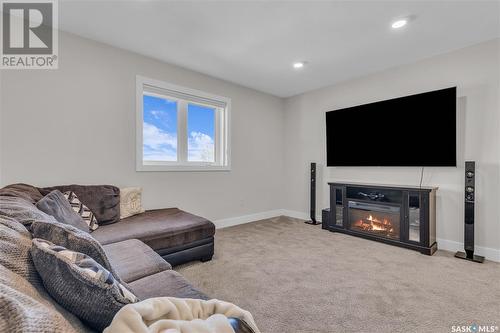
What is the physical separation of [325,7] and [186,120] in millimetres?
2287

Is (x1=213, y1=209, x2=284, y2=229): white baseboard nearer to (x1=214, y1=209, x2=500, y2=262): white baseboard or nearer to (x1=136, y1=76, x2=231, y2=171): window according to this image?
(x1=214, y1=209, x2=500, y2=262): white baseboard

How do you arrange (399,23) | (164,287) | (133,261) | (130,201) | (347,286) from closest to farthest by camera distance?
1. (164,287)
2. (133,261)
3. (347,286)
4. (399,23)
5. (130,201)

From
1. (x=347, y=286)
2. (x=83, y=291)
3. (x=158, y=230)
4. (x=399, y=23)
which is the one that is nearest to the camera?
(x=83, y=291)

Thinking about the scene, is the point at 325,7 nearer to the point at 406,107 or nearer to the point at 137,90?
the point at 406,107

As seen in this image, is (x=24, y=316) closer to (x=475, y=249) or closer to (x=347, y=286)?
(x=347, y=286)

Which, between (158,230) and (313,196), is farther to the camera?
(313,196)

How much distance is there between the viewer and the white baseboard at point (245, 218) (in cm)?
386

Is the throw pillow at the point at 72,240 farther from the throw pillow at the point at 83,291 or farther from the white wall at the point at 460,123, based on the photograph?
the white wall at the point at 460,123

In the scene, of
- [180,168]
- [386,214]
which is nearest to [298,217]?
[386,214]

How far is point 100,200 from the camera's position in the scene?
2.46 metres

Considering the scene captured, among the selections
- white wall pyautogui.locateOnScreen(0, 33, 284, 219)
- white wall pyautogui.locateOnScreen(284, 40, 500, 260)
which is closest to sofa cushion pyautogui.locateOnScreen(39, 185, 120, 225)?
white wall pyautogui.locateOnScreen(0, 33, 284, 219)

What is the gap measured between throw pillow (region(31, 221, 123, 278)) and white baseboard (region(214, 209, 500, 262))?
9.52 ft

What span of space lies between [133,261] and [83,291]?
0.96 meters

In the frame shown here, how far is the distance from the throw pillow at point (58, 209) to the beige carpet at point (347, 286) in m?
1.06
